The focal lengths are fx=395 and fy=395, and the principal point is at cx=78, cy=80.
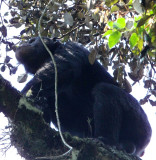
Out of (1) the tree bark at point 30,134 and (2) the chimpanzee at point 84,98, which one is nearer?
(1) the tree bark at point 30,134

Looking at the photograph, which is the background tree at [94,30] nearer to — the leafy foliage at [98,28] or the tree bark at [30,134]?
the leafy foliage at [98,28]

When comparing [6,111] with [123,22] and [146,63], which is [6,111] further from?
[146,63]

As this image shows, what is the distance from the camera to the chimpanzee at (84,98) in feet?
18.6

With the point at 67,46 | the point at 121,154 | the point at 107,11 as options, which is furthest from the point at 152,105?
the point at 67,46

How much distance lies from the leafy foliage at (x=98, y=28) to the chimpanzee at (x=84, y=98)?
0.29 m

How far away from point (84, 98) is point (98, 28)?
4.08 feet

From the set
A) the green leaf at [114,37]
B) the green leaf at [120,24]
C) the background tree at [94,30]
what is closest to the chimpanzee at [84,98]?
the background tree at [94,30]

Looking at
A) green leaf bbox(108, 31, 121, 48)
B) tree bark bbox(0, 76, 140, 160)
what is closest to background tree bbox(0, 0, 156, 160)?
green leaf bbox(108, 31, 121, 48)

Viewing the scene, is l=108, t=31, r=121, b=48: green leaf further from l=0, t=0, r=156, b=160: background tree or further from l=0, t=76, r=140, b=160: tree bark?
l=0, t=76, r=140, b=160: tree bark

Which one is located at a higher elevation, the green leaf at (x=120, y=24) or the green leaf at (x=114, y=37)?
the green leaf at (x=120, y=24)

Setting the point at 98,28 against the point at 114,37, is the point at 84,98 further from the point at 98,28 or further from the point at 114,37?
the point at 114,37

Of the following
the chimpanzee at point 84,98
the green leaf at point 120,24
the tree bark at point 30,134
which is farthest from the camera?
the chimpanzee at point 84,98

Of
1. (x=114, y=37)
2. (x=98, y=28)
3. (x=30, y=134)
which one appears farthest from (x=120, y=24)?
(x=98, y=28)

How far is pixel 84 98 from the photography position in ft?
21.1
